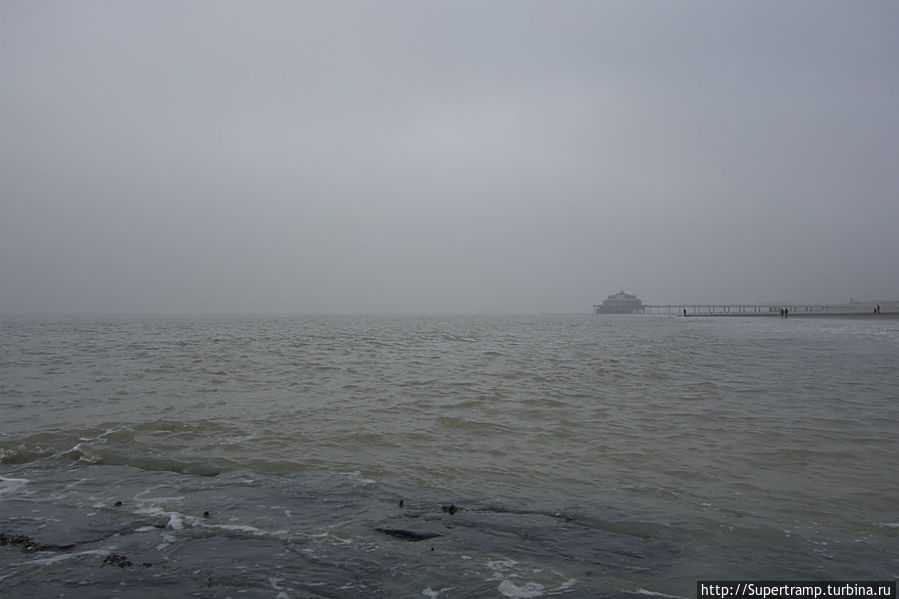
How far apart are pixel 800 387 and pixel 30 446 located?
1929 centimetres

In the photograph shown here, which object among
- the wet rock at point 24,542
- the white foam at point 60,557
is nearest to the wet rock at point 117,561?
the white foam at point 60,557

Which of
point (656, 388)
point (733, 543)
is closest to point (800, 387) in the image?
Answer: point (656, 388)

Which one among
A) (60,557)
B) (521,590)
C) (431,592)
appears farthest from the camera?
(60,557)

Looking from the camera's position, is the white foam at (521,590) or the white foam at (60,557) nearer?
the white foam at (521,590)

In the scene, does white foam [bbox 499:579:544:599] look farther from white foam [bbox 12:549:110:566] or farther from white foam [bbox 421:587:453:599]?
white foam [bbox 12:549:110:566]

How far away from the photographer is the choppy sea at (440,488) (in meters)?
4.73

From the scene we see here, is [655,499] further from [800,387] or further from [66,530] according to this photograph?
[800,387]

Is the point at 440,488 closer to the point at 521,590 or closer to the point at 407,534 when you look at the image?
the point at 407,534

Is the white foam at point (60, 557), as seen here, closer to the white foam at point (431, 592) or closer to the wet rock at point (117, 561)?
the wet rock at point (117, 561)

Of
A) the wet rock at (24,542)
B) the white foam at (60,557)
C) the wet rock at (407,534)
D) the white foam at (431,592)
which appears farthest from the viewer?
the wet rock at (407,534)

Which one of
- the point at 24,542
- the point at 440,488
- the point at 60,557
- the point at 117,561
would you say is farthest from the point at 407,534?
the point at 24,542

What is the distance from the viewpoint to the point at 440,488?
7297 millimetres

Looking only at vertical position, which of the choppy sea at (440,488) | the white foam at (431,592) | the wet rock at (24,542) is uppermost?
the white foam at (431,592)

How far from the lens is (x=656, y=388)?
16.1 meters
